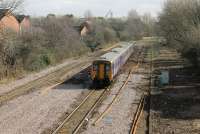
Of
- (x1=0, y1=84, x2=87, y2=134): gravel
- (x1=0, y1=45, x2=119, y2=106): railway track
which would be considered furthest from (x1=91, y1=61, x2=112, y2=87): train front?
(x1=0, y1=45, x2=119, y2=106): railway track

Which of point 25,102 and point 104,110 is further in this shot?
point 25,102

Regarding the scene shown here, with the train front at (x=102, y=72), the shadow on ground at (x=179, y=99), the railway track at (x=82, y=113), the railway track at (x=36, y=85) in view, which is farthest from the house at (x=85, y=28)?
the railway track at (x=82, y=113)

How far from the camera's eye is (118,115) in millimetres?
21328

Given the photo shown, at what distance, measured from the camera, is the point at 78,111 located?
2256 cm

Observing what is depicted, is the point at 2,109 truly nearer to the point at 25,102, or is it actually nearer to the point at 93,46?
the point at 25,102

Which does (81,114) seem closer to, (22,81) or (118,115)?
(118,115)

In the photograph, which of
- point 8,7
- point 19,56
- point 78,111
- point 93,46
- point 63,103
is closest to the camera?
point 78,111

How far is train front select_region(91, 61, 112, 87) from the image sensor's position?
30.6 metres

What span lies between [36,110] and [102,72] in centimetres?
898

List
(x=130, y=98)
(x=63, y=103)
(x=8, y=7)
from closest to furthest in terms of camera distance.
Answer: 1. (x=63, y=103)
2. (x=130, y=98)
3. (x=8, y=7)

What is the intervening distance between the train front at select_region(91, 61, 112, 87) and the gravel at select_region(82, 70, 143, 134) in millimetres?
886

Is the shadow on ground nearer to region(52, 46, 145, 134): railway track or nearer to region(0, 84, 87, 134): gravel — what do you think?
region(52, 46, 145, 134): railway track

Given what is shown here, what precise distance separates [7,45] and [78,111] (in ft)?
55.4

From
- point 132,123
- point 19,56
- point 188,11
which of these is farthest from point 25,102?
point 188,11
